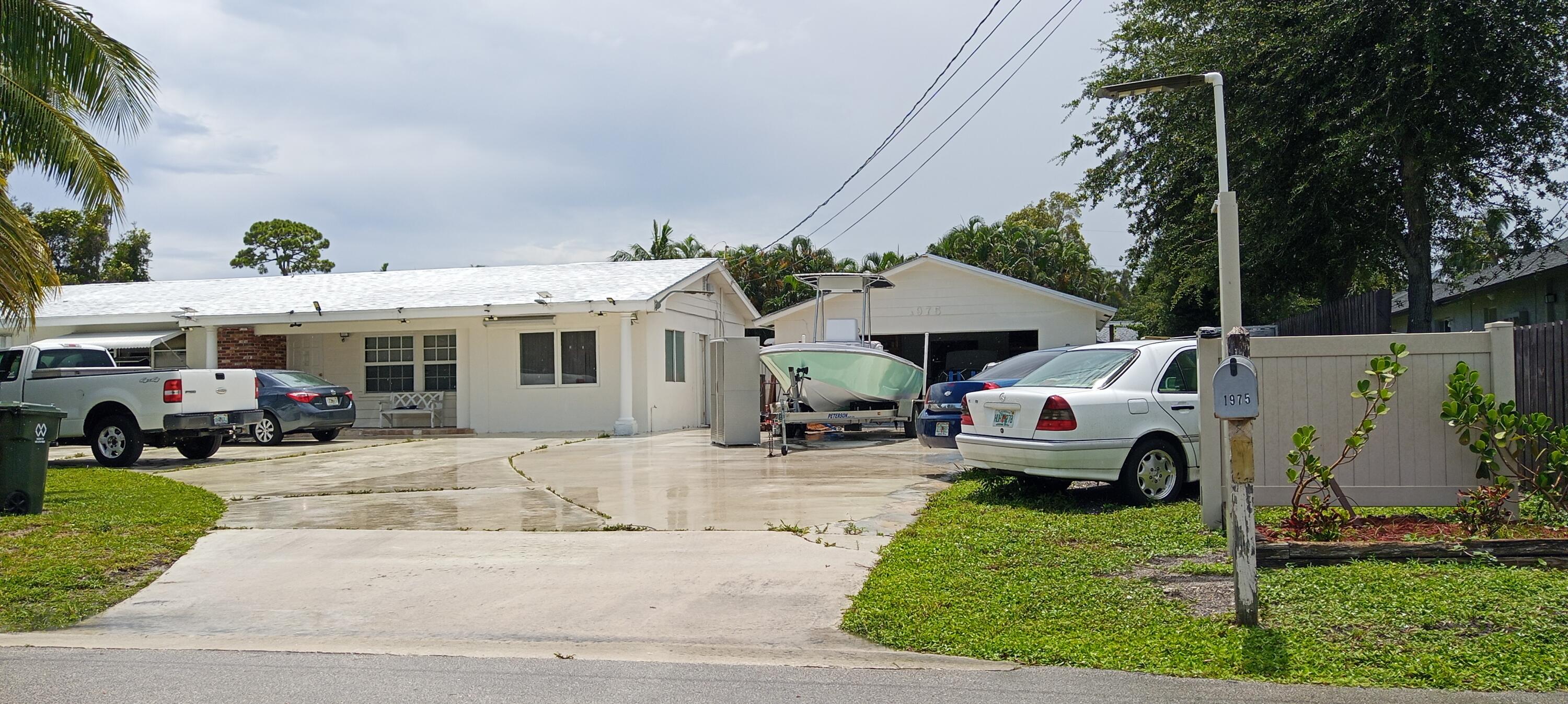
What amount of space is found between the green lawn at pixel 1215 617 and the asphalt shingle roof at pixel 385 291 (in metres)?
14.4

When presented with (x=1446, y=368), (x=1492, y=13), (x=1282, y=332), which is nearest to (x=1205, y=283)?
(x=1282, y=332)

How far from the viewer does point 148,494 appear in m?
11.5

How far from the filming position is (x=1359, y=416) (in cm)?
794

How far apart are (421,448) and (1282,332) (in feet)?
49.9

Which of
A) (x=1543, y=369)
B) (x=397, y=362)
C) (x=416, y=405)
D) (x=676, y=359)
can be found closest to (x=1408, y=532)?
(x=1543, y=369)

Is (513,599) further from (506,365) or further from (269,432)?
(506,365)

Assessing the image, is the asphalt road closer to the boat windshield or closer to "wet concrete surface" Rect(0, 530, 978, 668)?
"wet concrete surface" Rect(0, 530, 978, 668)

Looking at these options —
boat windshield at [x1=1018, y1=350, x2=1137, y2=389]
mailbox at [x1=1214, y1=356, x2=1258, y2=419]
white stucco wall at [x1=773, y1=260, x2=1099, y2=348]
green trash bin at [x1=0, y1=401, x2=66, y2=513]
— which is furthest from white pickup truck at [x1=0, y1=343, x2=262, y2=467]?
mailbox at [x1=1214, y1=356, x2=1258, y2=419]

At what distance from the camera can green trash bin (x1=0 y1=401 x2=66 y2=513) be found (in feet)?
32.4

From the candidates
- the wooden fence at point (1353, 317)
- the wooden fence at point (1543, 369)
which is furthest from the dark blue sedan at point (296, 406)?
the wooden fence at point (1543, 369)

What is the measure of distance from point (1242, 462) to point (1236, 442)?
12 cm

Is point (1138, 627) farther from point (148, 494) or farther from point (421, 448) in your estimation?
point (421, 448)

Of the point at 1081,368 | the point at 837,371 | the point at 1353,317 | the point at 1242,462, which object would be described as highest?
the point at 1353,317

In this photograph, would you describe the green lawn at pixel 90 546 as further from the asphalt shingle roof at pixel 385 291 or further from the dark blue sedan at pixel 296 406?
the asphalt shingle roof at pixel 385 291
